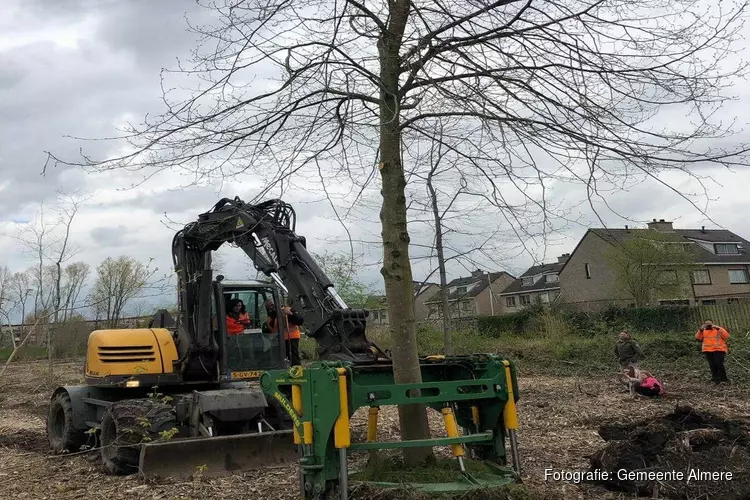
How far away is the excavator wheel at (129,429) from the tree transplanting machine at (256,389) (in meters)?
0.02

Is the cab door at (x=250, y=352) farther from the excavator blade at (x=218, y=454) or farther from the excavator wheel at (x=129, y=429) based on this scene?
the excavator blade at (x=218, y=454)

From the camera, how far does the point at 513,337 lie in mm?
26906

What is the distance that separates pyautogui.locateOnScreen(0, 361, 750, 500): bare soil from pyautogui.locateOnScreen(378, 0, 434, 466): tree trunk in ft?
3.21

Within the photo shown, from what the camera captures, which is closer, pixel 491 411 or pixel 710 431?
pixel 491 411

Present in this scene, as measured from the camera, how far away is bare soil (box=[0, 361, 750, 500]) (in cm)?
583

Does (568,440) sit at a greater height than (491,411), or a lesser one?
lesser

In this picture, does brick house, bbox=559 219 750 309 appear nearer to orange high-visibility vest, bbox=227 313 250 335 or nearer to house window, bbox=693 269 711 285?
house window, bbox=693 269 711 285

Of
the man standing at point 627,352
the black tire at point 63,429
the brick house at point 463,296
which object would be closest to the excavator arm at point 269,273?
the black tire at point 63,429

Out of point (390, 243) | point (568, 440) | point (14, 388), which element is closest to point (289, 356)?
point (568, 440)

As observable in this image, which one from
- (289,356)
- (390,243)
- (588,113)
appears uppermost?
(588,113)

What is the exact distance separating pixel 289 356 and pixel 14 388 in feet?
49.0

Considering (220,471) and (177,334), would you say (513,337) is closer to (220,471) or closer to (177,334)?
(177,334)

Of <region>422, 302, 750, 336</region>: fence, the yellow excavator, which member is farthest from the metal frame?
<region>422, 302, 750, 336</region>: fence

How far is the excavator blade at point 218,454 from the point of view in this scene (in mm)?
7445
